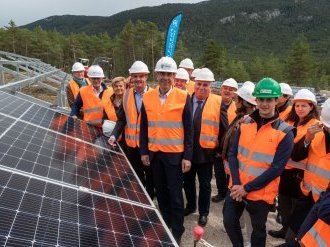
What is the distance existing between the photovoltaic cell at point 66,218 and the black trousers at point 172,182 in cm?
132

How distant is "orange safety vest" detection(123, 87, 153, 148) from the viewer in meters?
5.37

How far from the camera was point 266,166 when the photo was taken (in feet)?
12.6

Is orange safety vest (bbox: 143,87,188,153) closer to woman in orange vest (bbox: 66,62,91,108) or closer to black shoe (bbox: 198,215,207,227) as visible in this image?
black shoe (bbox: 198,215,207,227)

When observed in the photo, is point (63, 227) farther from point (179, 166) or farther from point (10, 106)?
point (10, 106)

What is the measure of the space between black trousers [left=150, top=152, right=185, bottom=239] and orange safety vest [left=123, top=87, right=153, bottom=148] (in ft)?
2.22

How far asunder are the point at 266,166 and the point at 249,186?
0.28 m

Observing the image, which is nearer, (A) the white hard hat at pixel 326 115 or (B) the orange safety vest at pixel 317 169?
(A) the white hard hat at pixel 326 115

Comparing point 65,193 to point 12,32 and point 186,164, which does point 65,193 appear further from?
point 12,32

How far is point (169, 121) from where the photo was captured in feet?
15.1

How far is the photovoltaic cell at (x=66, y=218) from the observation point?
2244 millimetres

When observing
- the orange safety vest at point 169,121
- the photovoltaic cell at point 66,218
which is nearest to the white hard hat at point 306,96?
the orange safety vest at point 169,121

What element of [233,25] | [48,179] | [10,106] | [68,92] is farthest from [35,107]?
[233,25]

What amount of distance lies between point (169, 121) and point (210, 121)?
3.33 ft

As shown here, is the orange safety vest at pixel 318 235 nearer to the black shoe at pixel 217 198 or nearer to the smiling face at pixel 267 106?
the smiling face at pixel 267 106
